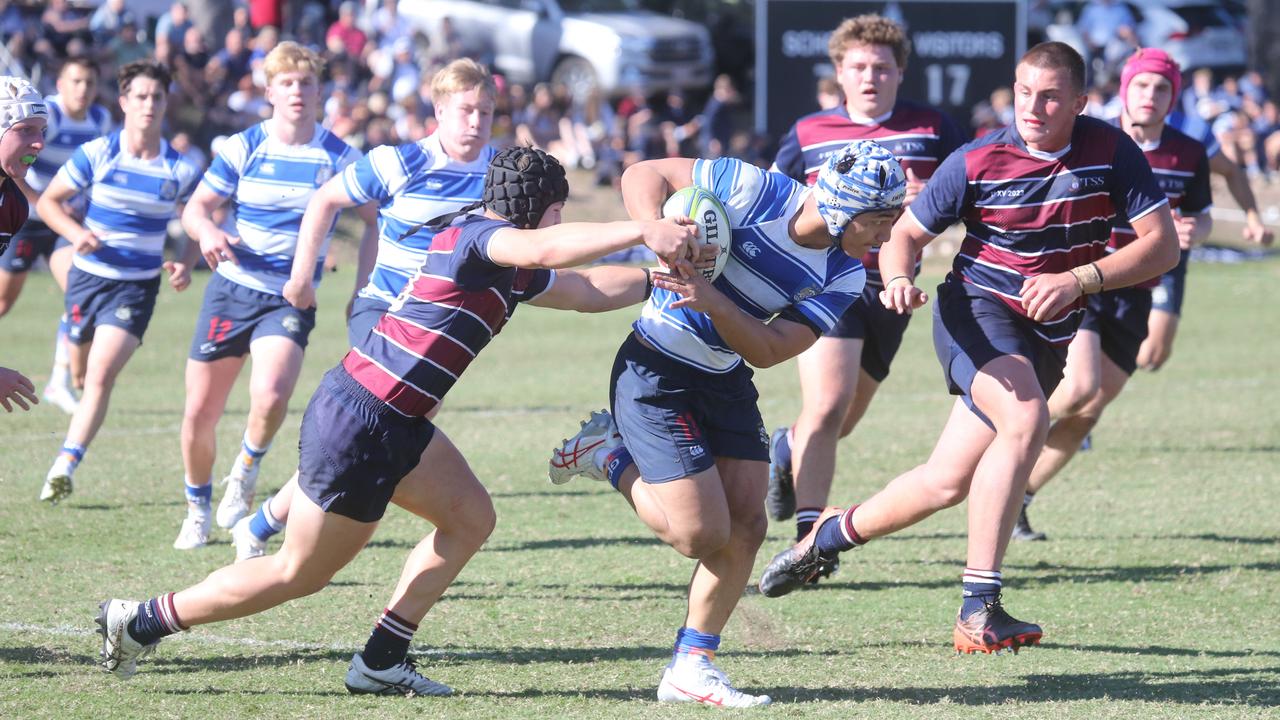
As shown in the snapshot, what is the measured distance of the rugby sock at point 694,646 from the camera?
4988mm

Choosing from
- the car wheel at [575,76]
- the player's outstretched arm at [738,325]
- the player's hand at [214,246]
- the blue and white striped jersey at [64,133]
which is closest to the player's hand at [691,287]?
the player's outstretched arm at [738,325]

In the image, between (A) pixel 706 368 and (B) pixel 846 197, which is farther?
(A) pixel 706 368

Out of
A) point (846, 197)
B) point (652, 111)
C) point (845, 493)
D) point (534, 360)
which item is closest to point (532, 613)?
point (846, 197)

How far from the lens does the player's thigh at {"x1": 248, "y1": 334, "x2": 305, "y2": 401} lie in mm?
7027

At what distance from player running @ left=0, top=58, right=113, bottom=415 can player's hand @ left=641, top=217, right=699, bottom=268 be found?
21.4 feet

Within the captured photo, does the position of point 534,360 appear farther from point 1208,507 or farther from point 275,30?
point 275,30

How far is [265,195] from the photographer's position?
727 centimetres

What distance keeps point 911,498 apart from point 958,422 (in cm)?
34

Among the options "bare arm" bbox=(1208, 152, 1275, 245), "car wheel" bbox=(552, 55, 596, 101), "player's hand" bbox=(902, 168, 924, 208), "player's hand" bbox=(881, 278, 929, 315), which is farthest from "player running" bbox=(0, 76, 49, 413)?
"car wheel" bbox=(552, 55, 596, 101)

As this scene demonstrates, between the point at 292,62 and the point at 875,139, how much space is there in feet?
8.94

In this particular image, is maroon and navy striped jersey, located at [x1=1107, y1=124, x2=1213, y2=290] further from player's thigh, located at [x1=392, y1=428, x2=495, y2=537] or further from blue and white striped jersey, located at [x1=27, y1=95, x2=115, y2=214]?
blue and white striped jersey, located at [x1=27, y1=95, x2=115, y2=214]

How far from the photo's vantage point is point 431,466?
4.92m

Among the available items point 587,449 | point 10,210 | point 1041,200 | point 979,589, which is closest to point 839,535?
point 979,589

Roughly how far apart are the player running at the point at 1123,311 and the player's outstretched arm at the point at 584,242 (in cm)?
354
